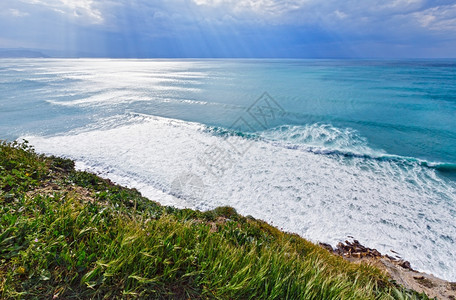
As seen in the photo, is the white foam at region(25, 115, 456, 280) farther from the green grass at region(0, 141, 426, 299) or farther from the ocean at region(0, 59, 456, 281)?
the green grass at region(0, 141, 426, 299)

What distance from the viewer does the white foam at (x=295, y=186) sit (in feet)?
26.6

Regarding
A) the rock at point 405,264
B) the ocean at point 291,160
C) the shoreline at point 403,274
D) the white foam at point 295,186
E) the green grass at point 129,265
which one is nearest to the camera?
the green grass at point 129,265

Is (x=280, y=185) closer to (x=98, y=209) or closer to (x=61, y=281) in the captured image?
(x=98, y=209)

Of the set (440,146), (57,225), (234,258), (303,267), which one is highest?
(57,225)

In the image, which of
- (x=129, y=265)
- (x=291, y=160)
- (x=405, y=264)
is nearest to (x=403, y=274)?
(x=405, y=264)

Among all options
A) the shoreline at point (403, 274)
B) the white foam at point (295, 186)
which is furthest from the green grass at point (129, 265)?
the white foam at point (295, 186)

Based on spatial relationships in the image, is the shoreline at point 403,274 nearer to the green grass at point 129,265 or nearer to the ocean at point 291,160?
the ocean at point 291,160

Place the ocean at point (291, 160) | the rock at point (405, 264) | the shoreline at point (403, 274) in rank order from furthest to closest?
the ocean at point (291, 160), the rock at point (405, 264), the shoreline at point (403, 274)

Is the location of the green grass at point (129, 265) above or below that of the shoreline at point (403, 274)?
above

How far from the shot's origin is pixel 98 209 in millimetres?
3703

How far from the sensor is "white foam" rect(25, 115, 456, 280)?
810cm

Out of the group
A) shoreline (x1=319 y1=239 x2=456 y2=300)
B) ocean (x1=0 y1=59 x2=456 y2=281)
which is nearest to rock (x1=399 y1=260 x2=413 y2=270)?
shoreline (x1=319 y1=239 x2=456 y2=300)

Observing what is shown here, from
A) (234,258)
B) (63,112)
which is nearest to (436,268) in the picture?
(234,258)

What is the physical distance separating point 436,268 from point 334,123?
15986mm
